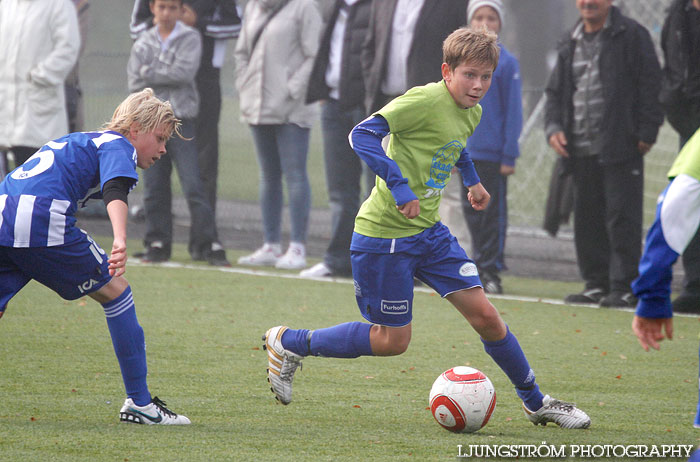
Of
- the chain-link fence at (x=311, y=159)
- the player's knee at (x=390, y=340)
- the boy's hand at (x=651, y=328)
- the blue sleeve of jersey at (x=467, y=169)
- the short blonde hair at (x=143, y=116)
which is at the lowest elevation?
the chain-link fence at (x=311, y=159)

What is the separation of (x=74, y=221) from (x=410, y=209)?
1324 mm

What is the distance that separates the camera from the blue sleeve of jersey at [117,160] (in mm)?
3842

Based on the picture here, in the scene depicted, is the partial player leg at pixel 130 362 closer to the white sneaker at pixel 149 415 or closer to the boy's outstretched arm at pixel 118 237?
the white sneaker at pixel 149 415

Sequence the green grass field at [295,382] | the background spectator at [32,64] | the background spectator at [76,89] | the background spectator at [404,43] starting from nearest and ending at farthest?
the green grass field at [295,382] → the background spectator at [404,43] → the background spectator at [32,64] → the background spectator at [76,89]

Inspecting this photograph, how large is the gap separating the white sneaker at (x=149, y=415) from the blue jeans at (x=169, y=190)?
4647 millimetres

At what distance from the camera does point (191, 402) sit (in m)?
4.43

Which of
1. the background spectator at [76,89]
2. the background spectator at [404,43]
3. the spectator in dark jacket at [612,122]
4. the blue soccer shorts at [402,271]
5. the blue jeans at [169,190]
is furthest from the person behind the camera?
A: the background spectator at [76,89]

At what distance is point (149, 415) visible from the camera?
402 centimetres

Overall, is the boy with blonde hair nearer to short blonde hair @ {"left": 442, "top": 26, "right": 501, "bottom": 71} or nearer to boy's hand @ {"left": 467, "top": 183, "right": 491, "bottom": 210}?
short blonde hair @ {"left": 442, "top": 26, "right": 501, "bottom": 71}

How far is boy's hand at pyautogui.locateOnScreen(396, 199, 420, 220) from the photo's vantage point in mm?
4004

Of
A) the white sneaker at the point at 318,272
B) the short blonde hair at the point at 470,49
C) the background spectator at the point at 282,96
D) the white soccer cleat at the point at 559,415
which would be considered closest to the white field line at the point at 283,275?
the white sneaker at the point at 318,272

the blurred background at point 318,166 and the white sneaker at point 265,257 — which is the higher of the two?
the white sneaker at point 265,257

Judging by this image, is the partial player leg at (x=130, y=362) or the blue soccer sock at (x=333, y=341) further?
the blue soccer sock at (x=333, y=341)

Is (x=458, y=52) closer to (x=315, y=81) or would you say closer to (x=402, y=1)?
(x=402, y=1)
